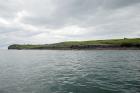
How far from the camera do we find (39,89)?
17.2 meters

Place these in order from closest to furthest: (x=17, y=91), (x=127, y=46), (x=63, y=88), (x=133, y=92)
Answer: (x=133, y=92), (x=17, y=91), (x=63, y=88), (x=127, y=46)

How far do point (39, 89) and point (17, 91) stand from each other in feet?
8.07

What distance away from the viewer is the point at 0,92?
16156mm

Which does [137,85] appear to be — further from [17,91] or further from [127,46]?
[127,46]

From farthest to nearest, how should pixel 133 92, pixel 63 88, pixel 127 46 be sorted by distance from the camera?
pixel 127 46 < pixel 63 88 < pixel 133 92

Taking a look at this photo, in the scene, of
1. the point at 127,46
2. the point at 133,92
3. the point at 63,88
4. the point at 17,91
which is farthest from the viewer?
the point at 127,46

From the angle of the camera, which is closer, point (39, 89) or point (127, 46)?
point (39, 89)

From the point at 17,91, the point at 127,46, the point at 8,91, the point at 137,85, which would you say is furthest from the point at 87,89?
the point at 127,46

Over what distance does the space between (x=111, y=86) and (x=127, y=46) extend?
141m

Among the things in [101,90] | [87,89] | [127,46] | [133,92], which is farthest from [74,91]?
[127,46]

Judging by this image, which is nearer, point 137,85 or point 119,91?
point 119,91

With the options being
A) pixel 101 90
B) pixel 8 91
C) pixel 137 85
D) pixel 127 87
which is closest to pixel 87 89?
pixel 101 90

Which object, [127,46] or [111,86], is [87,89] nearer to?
[111,86]

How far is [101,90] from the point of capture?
16438 millimetres
